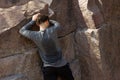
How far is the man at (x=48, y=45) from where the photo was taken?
3619 mm

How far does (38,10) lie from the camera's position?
3.84 m

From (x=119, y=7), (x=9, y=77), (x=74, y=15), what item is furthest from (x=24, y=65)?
(x=119, y=7)

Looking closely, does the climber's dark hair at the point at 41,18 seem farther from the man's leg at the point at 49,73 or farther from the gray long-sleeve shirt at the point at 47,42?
the man's leg at the point at 49,73

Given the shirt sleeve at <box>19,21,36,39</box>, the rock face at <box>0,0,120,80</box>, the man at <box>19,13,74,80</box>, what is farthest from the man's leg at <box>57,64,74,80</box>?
the shirt sleeve at <box>19,21,36,39</box>

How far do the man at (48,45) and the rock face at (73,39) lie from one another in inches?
5.8

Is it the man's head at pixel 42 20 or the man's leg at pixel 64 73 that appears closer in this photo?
the man's head at pixel 42 20

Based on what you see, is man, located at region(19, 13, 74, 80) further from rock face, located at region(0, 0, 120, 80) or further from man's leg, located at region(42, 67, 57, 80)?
rock face, located at region(0, 0, 120, 80)

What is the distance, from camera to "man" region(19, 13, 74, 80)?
3.62 m

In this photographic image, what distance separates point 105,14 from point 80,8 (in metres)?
0.38

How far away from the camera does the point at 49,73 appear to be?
12.2ft

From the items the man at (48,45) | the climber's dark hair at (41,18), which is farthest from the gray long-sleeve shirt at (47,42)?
the climber's dark hair at (41,18)

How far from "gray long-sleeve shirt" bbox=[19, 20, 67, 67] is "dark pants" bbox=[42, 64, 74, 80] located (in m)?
0.05

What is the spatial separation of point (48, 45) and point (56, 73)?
15.1 inches

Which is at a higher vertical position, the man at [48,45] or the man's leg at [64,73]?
the man at [48,45]
